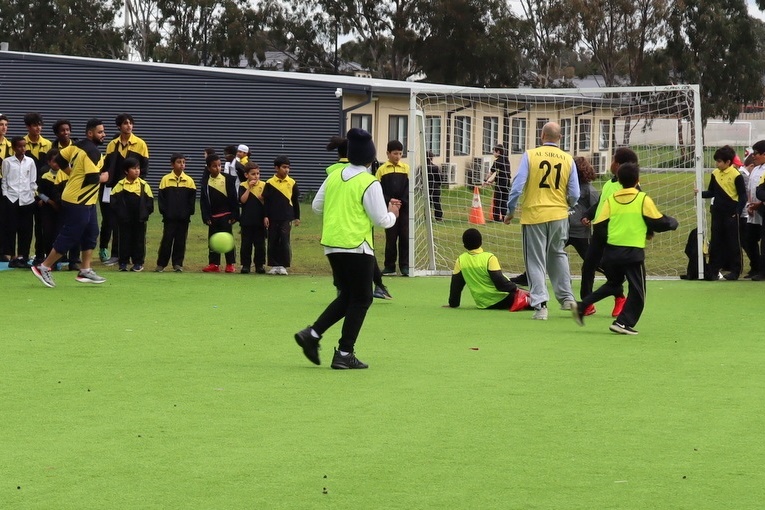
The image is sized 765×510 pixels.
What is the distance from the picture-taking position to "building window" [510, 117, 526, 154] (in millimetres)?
26589

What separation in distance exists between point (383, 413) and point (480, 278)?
5848mm

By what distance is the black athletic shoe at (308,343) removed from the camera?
9.02 metres

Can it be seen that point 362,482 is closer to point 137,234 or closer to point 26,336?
point 26,336

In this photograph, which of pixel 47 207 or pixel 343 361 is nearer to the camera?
pixel 343 361

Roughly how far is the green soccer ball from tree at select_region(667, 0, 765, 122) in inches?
1767

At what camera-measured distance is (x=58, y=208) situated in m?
16.7

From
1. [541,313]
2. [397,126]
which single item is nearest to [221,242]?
[541,313]

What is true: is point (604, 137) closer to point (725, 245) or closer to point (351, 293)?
point (725, 245)

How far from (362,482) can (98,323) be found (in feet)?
20.8

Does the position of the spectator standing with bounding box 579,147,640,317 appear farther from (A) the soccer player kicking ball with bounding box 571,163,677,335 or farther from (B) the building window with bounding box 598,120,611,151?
(B) the building window with bounding box 598,120,611,151

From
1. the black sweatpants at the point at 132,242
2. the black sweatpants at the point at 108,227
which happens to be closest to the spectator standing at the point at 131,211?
the black sweatpants at the point at 132,242

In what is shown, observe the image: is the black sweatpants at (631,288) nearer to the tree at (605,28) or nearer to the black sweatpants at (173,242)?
the black sweatpants at (173,242)

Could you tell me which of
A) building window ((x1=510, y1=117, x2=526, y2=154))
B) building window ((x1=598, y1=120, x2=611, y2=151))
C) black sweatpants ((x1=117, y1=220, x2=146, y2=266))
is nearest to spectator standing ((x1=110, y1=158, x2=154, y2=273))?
black sweatpants ((x1=117, y1=220, x2=146, y2=266))

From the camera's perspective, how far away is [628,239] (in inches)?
444
